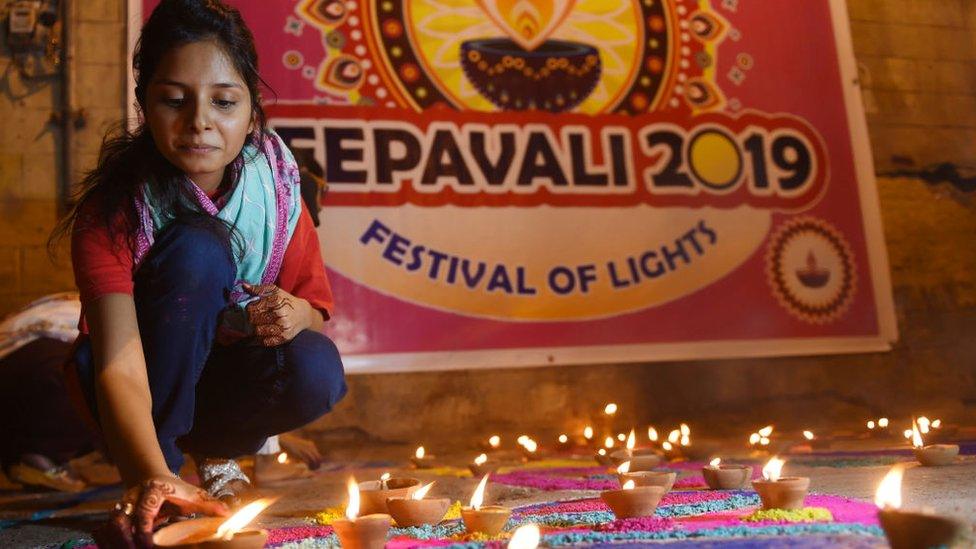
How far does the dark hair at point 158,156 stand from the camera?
1.57 m

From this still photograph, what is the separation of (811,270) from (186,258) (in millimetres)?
3360

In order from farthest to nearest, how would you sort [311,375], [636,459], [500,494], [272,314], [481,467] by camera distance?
[481,467]
[636,459]
[500,494]
[311,375]
[272,314]

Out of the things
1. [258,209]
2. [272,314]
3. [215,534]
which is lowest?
[215,534]

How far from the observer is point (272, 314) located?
5.59 feet

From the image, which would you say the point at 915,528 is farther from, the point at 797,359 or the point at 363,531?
the point at 797,359

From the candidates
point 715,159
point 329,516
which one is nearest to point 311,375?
Answer: point 329,516

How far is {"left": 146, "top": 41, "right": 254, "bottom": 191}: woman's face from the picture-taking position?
1545 millimetres

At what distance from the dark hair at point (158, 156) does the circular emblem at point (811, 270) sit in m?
3.12

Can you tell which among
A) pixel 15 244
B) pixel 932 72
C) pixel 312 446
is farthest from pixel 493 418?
pixel 932 72

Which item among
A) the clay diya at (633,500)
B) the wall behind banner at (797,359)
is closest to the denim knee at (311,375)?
the clay diya at (633,500)

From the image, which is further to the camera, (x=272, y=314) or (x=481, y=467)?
(x=481, y=467)

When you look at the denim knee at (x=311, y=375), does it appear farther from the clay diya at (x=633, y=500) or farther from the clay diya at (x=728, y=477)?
the clay diya at (x=728, y=477)

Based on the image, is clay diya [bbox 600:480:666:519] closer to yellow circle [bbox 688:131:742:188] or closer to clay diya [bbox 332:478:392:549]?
clay diya [bbox 332:478:392:549]

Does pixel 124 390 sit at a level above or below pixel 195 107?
below
